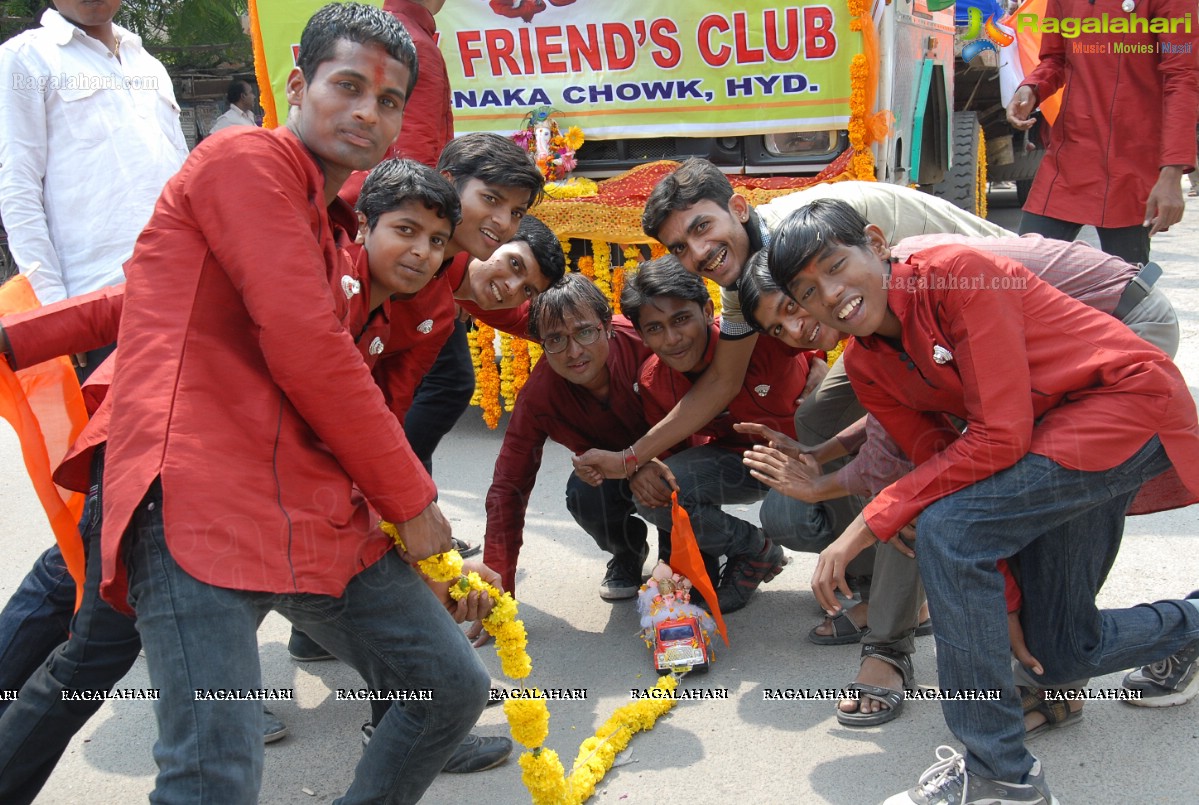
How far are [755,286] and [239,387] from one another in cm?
147

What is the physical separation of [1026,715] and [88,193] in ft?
9.66

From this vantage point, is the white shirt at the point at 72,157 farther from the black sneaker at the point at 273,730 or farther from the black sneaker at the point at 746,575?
the black sneaker at the point at 746,575

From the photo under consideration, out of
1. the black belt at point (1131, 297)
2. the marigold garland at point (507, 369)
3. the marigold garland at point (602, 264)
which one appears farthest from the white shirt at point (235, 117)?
the black belt at point (1131, 297)

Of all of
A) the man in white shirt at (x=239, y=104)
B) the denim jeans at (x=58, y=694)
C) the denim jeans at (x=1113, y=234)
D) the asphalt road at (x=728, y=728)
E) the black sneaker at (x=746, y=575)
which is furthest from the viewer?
the man in white shirt at (x=239, y=104)

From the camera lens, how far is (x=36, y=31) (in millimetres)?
2996

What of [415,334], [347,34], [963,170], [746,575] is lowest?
[963,170]

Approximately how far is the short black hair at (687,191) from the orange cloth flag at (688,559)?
83 cm

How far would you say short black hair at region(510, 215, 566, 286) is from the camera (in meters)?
3.18

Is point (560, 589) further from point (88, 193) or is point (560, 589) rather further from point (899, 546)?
point (88, 193)

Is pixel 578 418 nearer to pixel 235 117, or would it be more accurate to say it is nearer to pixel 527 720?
pixel 527 720

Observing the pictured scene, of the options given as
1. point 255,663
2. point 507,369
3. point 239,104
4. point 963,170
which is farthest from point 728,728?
point 239,104

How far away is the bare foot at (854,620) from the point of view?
9.80 ft

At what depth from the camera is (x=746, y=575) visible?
3244mm

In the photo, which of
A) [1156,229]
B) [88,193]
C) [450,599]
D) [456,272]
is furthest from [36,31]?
[1156,229]
